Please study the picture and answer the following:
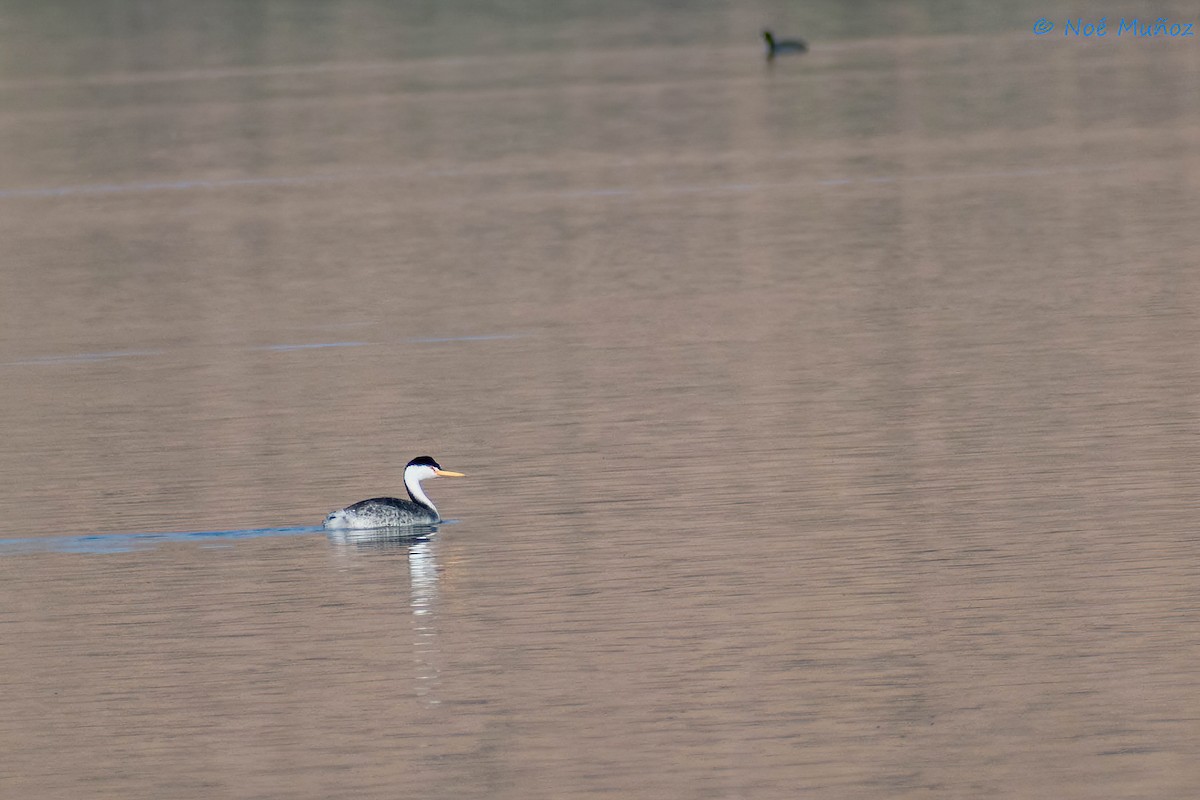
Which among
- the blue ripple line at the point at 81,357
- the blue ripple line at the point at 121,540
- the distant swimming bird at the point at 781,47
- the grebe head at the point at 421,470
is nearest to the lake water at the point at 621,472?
the blue ripple line at the point at 121,540

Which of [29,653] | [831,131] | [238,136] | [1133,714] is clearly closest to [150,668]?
[29,653]

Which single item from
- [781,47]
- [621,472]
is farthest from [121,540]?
[781,47]

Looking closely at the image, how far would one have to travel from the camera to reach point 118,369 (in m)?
23.6

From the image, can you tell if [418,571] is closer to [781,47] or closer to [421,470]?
[421,470]

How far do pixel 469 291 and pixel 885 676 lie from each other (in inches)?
617

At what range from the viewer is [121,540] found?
16391mm

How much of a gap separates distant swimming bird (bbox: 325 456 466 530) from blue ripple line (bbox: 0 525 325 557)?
0.33 meters

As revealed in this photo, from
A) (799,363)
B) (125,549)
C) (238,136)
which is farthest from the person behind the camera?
(238,136)

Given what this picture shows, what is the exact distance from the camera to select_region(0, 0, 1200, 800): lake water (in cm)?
1193

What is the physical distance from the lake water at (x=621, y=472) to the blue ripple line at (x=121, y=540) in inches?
1.5

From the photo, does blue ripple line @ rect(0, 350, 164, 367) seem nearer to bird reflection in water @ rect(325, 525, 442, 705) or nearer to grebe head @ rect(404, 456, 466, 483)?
bird reflection in water @ rect(325, 525, 442, 705)

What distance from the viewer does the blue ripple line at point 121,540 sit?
638 inches

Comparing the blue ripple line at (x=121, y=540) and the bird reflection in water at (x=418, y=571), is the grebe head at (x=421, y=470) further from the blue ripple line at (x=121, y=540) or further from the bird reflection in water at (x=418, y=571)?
the blue ripple line at (x=121, y=540)

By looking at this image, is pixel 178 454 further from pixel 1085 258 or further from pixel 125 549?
pixel 1085 258
